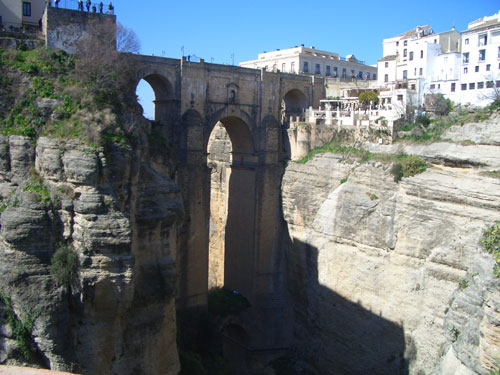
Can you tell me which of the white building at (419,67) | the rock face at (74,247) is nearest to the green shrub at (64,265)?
the rock face at (74,247)

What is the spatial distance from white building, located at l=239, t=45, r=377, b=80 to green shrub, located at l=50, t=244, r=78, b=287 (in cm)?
2521

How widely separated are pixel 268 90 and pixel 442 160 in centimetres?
1055

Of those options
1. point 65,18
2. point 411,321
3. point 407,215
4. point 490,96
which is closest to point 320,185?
point 407,215

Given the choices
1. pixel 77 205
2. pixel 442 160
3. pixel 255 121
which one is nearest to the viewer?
pixel 77 205

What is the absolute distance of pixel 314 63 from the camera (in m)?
38.6

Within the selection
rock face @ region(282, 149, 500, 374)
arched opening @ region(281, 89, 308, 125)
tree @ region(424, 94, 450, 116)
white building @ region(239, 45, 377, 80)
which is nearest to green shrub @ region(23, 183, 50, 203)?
rock face @ region(282, 149, 500, 374)

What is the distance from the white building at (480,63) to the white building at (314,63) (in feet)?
35.2

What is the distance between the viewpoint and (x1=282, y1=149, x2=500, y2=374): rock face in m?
20.2

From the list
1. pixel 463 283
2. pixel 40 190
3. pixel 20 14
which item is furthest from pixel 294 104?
pixel 40 190

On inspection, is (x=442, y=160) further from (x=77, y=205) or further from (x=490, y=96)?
(x=77, y=205)

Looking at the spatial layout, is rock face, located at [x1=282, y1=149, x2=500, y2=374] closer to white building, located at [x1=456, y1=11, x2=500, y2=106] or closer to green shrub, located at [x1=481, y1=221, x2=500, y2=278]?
green shrub, located at [x1=481, y1=221, x2=500, y2=278]

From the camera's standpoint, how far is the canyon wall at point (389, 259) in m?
20.3

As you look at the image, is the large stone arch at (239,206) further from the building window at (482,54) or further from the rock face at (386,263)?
the building window at (482,54)

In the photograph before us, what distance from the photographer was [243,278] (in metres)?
29.3
